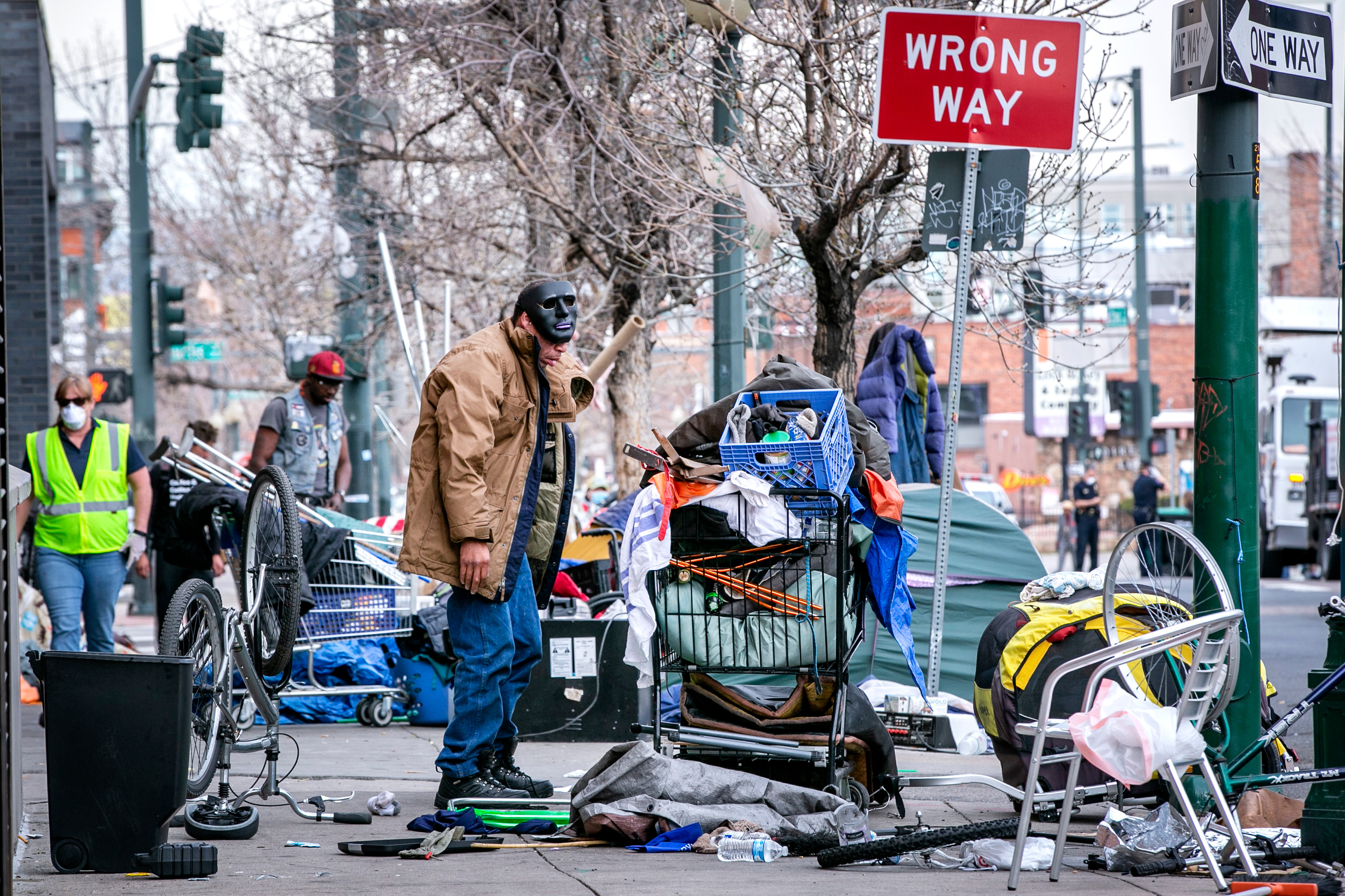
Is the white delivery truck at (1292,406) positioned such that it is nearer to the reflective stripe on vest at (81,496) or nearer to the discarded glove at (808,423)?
the reflective stripe on vest at (81,496)

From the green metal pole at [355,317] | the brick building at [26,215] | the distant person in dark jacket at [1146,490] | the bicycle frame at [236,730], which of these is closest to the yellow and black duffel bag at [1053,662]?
the bicycle frame at [236,730]

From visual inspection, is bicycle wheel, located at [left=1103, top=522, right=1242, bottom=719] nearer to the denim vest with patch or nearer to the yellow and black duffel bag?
the yellow and black duffel bag

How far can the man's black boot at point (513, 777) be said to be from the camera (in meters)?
6.21

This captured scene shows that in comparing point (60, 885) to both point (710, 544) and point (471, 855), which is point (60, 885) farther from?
point (710, 544)

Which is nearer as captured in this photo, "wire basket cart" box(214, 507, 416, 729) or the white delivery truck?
"wire basket cart" box(214, 507, 416, 729)

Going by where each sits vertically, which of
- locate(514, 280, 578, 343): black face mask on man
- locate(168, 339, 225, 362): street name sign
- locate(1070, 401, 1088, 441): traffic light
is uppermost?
locate(168, 339, 225, 362): street name sign

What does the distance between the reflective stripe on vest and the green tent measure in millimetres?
4960

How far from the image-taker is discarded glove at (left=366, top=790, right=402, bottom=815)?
6.34 m

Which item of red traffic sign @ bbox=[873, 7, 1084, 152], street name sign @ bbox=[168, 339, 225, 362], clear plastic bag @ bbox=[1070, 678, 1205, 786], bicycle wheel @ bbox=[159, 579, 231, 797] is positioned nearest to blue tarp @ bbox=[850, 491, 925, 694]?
clear plastic bag @ bbox=[1070, 678, 1205, 786]

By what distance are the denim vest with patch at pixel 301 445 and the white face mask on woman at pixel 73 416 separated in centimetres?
127

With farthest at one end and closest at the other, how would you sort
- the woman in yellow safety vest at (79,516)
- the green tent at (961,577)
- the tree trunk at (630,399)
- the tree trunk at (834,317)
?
the tree trunk at (630,399)
the tree trunk at (834,317)
the woman in yellow safety vest at (79,516)
the green tent at (961,577)

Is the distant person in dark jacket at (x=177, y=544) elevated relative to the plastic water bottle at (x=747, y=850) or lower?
elevated

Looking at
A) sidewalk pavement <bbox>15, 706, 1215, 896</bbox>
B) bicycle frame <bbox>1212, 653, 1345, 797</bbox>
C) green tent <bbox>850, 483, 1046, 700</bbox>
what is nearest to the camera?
sidewalk pavement <bbox>15, 706, 1215, 896</bbox>

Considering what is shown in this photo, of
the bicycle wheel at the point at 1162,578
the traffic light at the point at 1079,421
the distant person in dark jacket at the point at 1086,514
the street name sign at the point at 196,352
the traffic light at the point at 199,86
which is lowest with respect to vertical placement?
the distant person in dark jacket at the point at 1086,514
